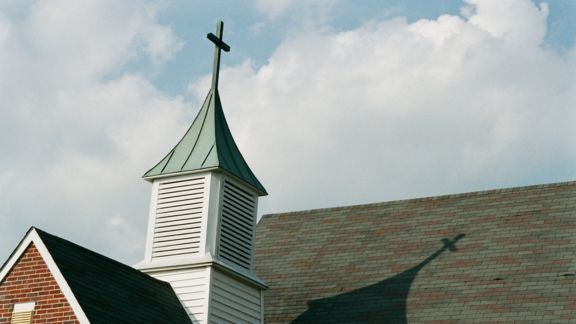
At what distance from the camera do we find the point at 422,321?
79.7 feet

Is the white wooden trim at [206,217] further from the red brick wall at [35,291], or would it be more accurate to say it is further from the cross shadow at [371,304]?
the red brick wall at [35,291]

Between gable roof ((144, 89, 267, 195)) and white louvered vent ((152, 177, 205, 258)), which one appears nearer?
white louvered vent ((152, 177, 205, 258))

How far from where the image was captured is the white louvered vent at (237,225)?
2505cm

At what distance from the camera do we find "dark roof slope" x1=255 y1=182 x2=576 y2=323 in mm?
24281

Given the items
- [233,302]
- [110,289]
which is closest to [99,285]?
[110,289]

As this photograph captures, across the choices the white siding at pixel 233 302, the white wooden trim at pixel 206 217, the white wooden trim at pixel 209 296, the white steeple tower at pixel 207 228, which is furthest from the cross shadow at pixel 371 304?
the white wooden trim at pixel 206 217

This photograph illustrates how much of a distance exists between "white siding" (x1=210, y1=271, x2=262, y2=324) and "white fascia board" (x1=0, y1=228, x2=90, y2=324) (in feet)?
14.0

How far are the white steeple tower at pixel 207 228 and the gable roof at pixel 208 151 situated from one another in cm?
3

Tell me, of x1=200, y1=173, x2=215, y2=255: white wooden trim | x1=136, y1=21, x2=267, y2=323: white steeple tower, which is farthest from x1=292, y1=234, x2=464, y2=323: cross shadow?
x1=200, y1=173, x2=215, y2=255: white wooden trim

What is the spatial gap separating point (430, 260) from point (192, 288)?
6.26 m

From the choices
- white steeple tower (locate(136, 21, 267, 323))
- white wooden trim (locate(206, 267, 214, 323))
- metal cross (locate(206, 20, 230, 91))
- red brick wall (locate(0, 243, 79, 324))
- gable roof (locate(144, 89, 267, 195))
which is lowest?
red brick wall (locate(0, 243, 79, 324))

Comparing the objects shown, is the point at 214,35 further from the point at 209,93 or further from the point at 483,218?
the point at 483,218

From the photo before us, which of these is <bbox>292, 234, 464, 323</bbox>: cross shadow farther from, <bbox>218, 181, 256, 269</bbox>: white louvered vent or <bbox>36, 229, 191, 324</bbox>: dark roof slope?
<bbox>36, 229, 191, 324</bbox>: dark roof slope

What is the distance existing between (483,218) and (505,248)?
6.16 ft
